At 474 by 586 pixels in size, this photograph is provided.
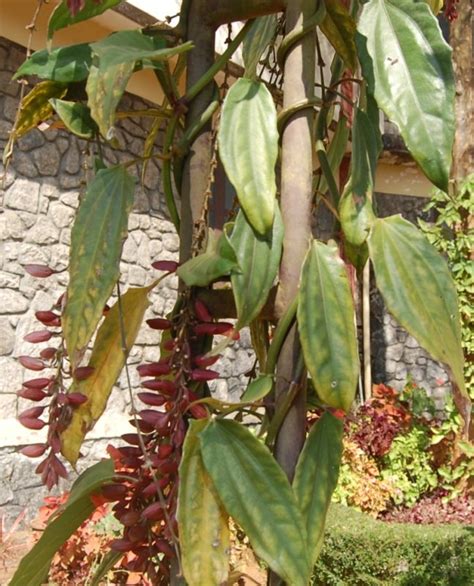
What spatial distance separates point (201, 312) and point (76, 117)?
0.22 metres

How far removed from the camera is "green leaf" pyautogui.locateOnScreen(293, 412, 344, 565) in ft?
2.40

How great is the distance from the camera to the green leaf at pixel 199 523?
0.67 metres

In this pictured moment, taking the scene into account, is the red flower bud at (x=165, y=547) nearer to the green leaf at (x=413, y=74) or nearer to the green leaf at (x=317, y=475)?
the green leaf at (x=317, y=475)

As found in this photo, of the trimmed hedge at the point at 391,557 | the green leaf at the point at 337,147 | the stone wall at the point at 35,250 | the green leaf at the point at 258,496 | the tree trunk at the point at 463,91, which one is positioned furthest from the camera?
the tree trunk at the point at 463,91

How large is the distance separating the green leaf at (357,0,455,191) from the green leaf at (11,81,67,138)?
11.8 inches

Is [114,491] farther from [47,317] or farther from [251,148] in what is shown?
[251,148]

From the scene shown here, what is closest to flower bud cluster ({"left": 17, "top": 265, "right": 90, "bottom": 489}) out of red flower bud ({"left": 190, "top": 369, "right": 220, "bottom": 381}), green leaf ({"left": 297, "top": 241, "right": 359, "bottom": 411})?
red flower bud ({"left": 190, "top": 369, "right": 220, "bottom": 381})

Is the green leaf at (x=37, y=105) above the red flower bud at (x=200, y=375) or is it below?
above

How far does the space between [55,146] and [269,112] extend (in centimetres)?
357

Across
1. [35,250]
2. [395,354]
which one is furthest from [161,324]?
[395,354]

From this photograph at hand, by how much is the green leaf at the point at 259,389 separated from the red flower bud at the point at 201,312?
0.07m

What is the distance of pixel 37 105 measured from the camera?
2.85 feet

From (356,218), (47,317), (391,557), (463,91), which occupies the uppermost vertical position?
(463,91)

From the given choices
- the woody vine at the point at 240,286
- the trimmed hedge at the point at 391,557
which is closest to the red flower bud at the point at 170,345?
the woody vine at the point at 240,286
